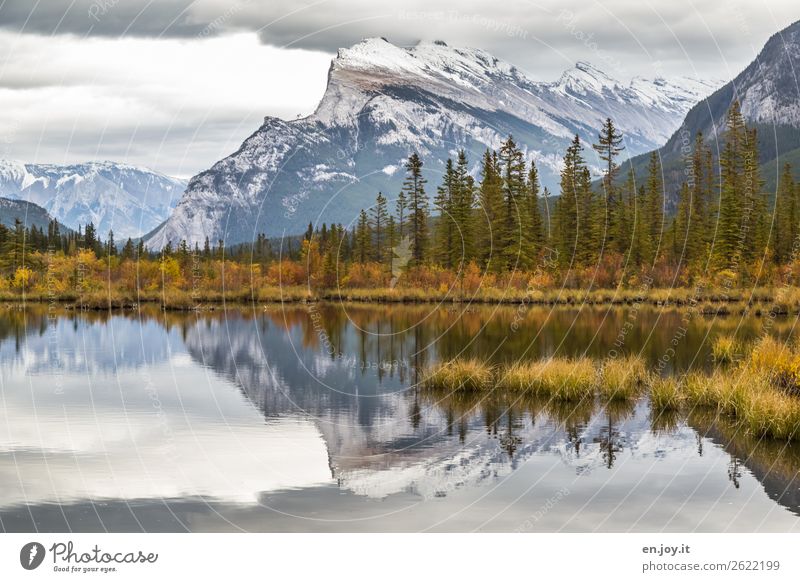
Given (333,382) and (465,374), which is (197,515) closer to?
(465,374)

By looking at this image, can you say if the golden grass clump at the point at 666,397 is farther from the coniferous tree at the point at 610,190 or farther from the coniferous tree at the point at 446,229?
the coniferous tree at the point at 446,229

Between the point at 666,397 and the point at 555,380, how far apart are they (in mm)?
3585

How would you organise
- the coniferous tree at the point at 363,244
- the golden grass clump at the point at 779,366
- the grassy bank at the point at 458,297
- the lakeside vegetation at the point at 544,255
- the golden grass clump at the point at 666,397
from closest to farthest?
the golden grass clump at the point at 779,366, the golden grass clump at the point at 666,397, the grassy bank at the point at 458,297, the lakeside vegetation at the point at 544,255, the coniferous tree at the point at 363,244

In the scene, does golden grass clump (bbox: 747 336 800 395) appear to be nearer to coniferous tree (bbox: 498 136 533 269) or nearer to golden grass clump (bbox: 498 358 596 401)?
golden grass clump (bbox: 498 358 596 401)

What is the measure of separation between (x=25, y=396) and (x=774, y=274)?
73.2 m

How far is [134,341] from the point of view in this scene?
53.1 metres

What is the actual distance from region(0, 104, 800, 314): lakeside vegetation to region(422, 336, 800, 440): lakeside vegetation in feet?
175

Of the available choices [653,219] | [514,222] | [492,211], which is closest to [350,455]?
[492,211]

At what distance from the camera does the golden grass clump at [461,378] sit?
31.6 meters

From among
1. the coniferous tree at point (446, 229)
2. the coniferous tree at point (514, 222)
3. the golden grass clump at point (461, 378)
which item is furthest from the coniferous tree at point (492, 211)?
the golden grass clump at point (461, 378)

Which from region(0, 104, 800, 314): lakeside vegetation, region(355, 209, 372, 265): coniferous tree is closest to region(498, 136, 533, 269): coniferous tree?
region(0, 104, 800, 314): lakeside vegetation

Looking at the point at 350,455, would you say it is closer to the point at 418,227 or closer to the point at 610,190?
the point at 610,190

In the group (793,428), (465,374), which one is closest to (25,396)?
(465,374)

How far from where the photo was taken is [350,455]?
2317cm
